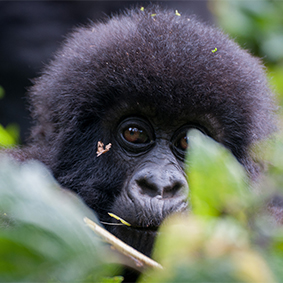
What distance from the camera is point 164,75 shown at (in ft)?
8.02

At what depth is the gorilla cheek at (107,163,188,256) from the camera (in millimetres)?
2164

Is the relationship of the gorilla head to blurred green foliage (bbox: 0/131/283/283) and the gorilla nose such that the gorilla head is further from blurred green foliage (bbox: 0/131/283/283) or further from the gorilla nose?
blurred green foliage (bbox: 0/131/283/283)

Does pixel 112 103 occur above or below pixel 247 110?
below

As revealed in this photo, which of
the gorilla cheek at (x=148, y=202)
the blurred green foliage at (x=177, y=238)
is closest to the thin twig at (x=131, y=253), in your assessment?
the blurred green foliage at (x=177, y=238)

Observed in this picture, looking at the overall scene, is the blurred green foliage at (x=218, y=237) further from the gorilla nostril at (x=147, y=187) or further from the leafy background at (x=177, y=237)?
the gorilla nostril at (x=147, y=187)

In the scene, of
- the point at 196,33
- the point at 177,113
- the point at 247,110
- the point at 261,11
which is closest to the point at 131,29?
the point at 196,33

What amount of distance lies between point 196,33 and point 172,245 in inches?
87.6

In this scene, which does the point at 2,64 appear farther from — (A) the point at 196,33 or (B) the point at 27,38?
(A) the point at 196,33

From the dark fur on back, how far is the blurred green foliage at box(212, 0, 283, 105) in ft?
7.04

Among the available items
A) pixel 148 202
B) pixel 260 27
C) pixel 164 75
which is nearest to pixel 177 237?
pixel 148 202

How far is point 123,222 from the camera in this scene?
2260mm

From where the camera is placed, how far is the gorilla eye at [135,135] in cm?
265

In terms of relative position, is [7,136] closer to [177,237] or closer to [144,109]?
[144,109]

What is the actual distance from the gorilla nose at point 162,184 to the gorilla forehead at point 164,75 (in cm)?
46
